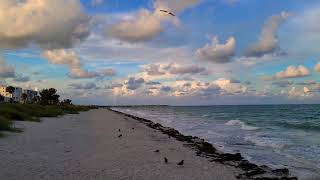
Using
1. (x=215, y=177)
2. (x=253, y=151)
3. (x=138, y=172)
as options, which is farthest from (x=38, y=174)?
(x=253, y=151)

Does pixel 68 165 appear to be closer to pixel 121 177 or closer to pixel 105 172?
pixel 105 172

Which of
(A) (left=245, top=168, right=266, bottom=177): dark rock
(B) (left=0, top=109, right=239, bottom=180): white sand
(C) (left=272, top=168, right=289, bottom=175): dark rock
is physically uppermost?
(B) (left=0, top=109, right=239, bottom=180): white sand

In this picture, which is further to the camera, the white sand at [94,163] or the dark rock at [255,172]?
the dark rock at [255,172]

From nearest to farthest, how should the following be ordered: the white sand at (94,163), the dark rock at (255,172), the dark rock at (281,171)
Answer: the white sand at (94,163), the dark rock at (255,172), the dark rock at (281,171)

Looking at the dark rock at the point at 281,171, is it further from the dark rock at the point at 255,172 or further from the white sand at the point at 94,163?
the white sand at the point at 94,163

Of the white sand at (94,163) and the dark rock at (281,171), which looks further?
the dark rock at (281,171)

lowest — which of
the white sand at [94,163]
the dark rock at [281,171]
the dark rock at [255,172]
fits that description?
the dark rock at [281,171]

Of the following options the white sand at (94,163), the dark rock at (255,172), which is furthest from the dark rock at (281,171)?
the white sand at (94,163)

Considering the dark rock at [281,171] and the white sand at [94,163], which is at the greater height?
the white sand at [94,163]

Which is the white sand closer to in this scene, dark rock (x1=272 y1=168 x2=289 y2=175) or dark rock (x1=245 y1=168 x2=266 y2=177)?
dark rock (x1=245 y1=168 x2=266 y2=177)

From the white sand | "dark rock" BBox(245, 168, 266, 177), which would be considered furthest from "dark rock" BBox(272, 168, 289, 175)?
the white sand

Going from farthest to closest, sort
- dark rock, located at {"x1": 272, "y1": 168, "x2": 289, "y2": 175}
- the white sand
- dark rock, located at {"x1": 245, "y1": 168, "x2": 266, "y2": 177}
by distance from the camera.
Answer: dark rock, located at {"x1": 272, "y1": 168, "x2": 289, "y2": 175} < dark rock, located at {"x1": 245, "y1": 168, "x2": 266, "y2": 177} < the white sand

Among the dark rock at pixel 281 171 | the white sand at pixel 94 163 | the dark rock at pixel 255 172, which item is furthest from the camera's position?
the dark rock at pixel 281 171

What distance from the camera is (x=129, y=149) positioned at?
58.2ft
